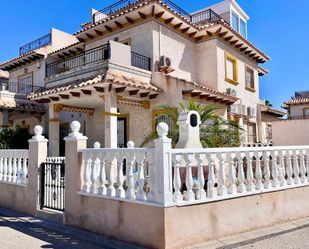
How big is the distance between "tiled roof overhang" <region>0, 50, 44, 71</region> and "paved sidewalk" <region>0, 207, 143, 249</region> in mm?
14098

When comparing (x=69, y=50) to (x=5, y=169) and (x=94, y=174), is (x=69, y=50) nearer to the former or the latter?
(x=5, y=169)

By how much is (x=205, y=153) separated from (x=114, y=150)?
5.11 ft

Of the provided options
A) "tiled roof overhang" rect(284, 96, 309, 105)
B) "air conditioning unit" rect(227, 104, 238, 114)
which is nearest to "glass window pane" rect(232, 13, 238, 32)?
"air conditioning unit" rect(227, 104, 238, 114)

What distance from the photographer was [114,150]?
467 cm

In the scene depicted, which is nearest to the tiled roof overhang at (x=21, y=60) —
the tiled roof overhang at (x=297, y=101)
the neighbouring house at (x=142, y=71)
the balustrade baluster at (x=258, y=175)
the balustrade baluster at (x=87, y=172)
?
the neighbouring house at (x=142, y=71)

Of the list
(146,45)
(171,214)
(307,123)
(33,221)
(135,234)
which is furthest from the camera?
(146,45)

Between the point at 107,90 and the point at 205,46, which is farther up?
the point at 205,46

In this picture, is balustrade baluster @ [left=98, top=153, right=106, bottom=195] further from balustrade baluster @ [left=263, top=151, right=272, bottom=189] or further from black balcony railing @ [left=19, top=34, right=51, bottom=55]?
black balcony railing @ [left=19, top=34, right=51, bottom=55]

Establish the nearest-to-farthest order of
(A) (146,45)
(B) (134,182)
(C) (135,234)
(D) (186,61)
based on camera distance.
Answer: (C) (135,234) → (B) (134,182) → (A) (146,45) → (D) (186,61)

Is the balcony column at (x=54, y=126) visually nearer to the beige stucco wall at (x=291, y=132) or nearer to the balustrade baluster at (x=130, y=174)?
the balustrade baluster at (x=130, y=174)

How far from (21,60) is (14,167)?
14233 mm

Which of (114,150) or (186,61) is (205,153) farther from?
(186,61)

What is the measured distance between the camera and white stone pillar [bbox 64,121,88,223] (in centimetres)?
518

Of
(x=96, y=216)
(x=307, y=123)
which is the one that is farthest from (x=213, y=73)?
(x=96, y=216)
